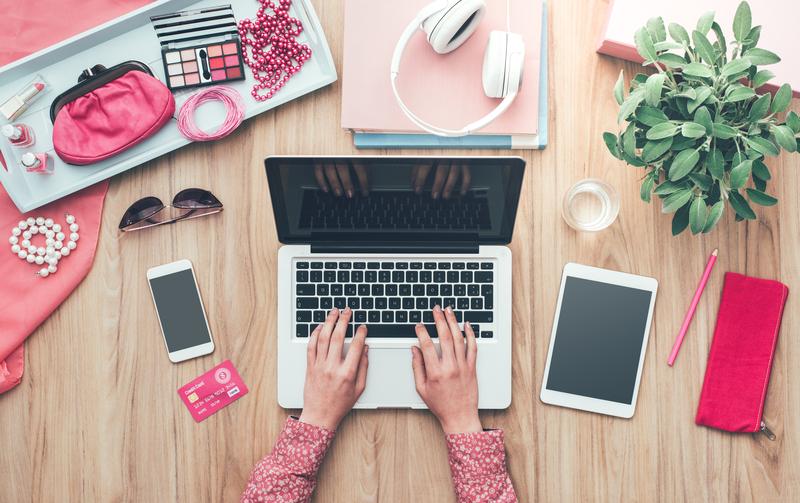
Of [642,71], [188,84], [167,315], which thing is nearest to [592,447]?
[642,71]

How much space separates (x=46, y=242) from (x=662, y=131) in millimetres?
945

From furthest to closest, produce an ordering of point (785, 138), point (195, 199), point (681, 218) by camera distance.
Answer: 1. point (195, 199)
2. point (681, 218)
3. point (785, 138)

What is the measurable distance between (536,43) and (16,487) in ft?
3.58

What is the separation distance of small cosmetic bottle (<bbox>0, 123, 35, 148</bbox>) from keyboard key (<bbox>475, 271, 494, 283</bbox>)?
75 cm

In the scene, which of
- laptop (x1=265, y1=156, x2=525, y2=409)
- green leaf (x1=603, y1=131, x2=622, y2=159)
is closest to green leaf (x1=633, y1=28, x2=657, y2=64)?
green leaf (x1=603, y1=131, x2=622, y2=159)

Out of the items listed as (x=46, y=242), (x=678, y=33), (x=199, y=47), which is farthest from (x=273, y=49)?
(x=678, y=33)

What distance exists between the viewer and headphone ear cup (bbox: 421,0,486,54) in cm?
79

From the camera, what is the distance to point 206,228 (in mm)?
895

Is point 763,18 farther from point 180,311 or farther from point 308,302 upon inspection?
point 180,311

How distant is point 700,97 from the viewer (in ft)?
2.22

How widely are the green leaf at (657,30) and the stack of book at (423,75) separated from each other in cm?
18

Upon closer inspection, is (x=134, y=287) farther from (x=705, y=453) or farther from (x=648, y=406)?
(x=705, y=453)

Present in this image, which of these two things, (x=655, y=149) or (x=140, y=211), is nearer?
(x=655, y=149)

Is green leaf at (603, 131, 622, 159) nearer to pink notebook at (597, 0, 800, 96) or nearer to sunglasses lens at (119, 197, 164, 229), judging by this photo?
pink notebook at (597, 0, 800, 96)
